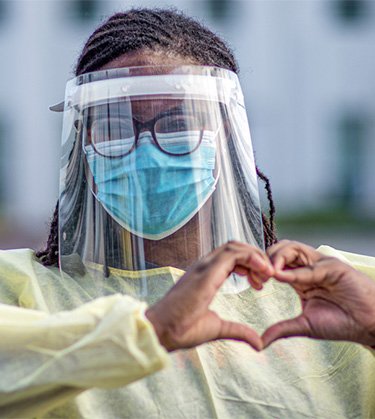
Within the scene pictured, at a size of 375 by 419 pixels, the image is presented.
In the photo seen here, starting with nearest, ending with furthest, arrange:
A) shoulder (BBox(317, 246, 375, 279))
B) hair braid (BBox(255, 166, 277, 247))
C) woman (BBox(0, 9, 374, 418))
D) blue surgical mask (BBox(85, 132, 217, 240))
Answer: woman (BBox(0, 9, 374, 418)) < blue surgical mask (BBox(85, 132, 217, 240)) < shoulder (BBox(317, 246, 375, 279)) < hair braid (BBox(255, 166, 277, 247))

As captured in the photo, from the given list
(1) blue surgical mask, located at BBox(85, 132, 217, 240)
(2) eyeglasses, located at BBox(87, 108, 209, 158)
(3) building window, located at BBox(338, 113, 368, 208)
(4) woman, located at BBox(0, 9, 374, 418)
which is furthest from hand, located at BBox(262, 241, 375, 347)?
(3) building window, located at BBox(338, 113, 368, 208)

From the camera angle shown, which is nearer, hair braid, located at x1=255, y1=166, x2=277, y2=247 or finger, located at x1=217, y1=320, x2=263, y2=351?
finger, located at x1=217, y1=320, x2=263, y2=351

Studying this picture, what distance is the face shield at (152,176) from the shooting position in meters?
3.19

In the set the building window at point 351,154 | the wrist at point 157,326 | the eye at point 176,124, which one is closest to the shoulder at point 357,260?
the eye at point 176,124

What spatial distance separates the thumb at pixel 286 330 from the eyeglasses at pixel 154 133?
31.7 inches

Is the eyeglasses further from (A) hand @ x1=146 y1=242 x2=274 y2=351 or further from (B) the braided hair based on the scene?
(A) hand @ x1=146 y1=242 x2=274 y2=351

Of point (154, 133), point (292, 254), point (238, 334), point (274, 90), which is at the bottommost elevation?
point (274, 90)

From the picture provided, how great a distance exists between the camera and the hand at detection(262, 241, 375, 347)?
261cm

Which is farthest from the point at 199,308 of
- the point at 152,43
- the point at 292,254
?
the point at 152,43

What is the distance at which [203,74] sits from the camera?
11.0 feet

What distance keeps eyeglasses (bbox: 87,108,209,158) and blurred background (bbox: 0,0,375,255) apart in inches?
571

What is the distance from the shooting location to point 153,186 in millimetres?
3207

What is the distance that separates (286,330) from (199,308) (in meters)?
0.27

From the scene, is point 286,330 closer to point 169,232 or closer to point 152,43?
point 169,232
